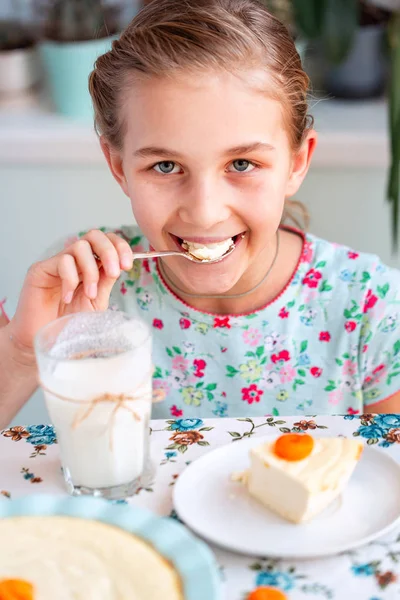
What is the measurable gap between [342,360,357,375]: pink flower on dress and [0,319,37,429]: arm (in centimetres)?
51

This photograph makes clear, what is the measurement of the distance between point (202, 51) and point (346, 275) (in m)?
0.48

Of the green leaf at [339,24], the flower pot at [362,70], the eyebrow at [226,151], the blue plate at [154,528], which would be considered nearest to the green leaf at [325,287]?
the eyebrow at [226,151]

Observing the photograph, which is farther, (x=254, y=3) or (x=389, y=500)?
(x=254, y=3)

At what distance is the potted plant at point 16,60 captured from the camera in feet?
7.43

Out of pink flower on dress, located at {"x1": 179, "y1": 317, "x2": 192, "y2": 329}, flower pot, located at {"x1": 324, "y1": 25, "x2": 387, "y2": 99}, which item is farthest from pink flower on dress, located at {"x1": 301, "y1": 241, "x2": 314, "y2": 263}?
flower pot, located at {"x1": 324, "y1": 25, "x2": 387, "y2": 99}

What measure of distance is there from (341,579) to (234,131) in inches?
23.1

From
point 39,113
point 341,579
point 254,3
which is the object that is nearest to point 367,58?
point 39,113

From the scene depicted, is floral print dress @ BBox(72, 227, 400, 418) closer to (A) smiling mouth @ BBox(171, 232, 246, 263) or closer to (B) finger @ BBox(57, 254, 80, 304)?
(A) smiling mouth @ BBox(171, 232, 246, 263)

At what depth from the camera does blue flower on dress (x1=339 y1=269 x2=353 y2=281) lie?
1384 millimetres

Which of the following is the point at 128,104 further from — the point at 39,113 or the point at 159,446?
the point at 39,113

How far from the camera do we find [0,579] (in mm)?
660

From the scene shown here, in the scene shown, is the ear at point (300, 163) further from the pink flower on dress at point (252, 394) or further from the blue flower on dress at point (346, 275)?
the pink flower on dress at point (252, 394)

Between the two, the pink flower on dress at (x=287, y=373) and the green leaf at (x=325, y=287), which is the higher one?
the green leaf at (x=325, y=287)

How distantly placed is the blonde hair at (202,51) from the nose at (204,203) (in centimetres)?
15
